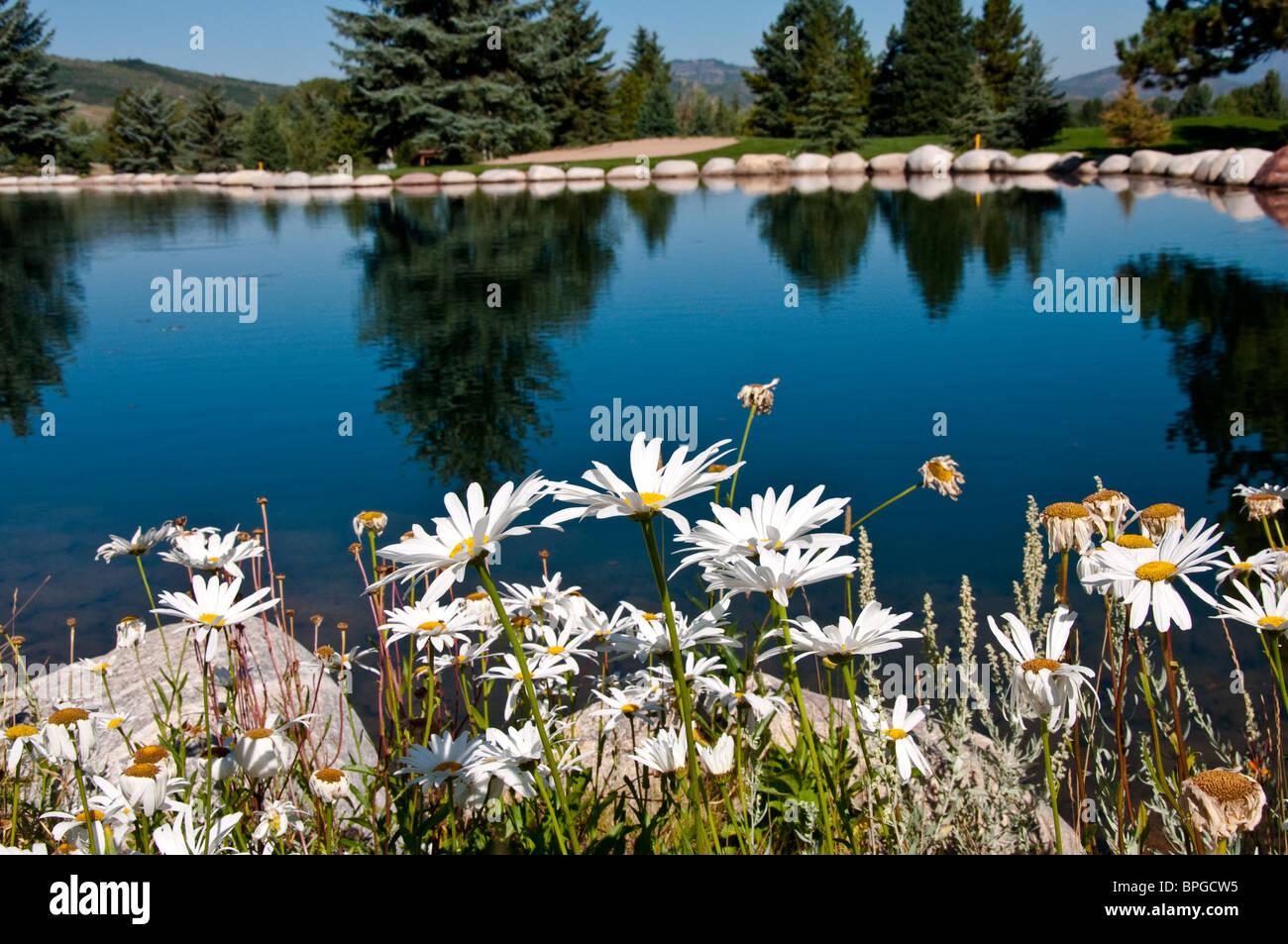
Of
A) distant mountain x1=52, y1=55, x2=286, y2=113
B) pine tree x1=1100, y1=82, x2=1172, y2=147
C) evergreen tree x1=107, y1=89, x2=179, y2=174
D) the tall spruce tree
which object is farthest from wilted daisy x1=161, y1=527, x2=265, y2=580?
distant mountain x1=52, y1=55, x2=286, y2=113

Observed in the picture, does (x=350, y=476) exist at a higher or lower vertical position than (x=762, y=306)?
lower

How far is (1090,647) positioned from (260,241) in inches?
748

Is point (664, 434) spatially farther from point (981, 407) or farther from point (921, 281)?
point (921, 281)

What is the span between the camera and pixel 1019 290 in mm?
11609

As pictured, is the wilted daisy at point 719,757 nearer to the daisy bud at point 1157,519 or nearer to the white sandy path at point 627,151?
the daisy bud at point 1157,519

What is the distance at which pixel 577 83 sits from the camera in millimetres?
45500

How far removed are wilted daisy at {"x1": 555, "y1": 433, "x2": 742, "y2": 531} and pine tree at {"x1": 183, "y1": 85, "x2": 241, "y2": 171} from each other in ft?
171

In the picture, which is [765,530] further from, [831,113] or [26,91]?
[26,91]

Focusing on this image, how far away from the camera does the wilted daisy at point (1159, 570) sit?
55.6 inches

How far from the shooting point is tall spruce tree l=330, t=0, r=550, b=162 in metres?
38.9

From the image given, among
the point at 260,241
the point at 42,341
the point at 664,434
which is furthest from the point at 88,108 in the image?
the point at 664,434

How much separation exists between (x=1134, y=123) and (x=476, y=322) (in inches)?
1145

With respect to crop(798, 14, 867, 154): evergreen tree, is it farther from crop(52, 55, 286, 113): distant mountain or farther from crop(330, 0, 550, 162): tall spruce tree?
crop(52, 55, 286, 113): distant mountain

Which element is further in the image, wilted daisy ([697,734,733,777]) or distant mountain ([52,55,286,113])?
distant mountain ([52,55,286,113])
